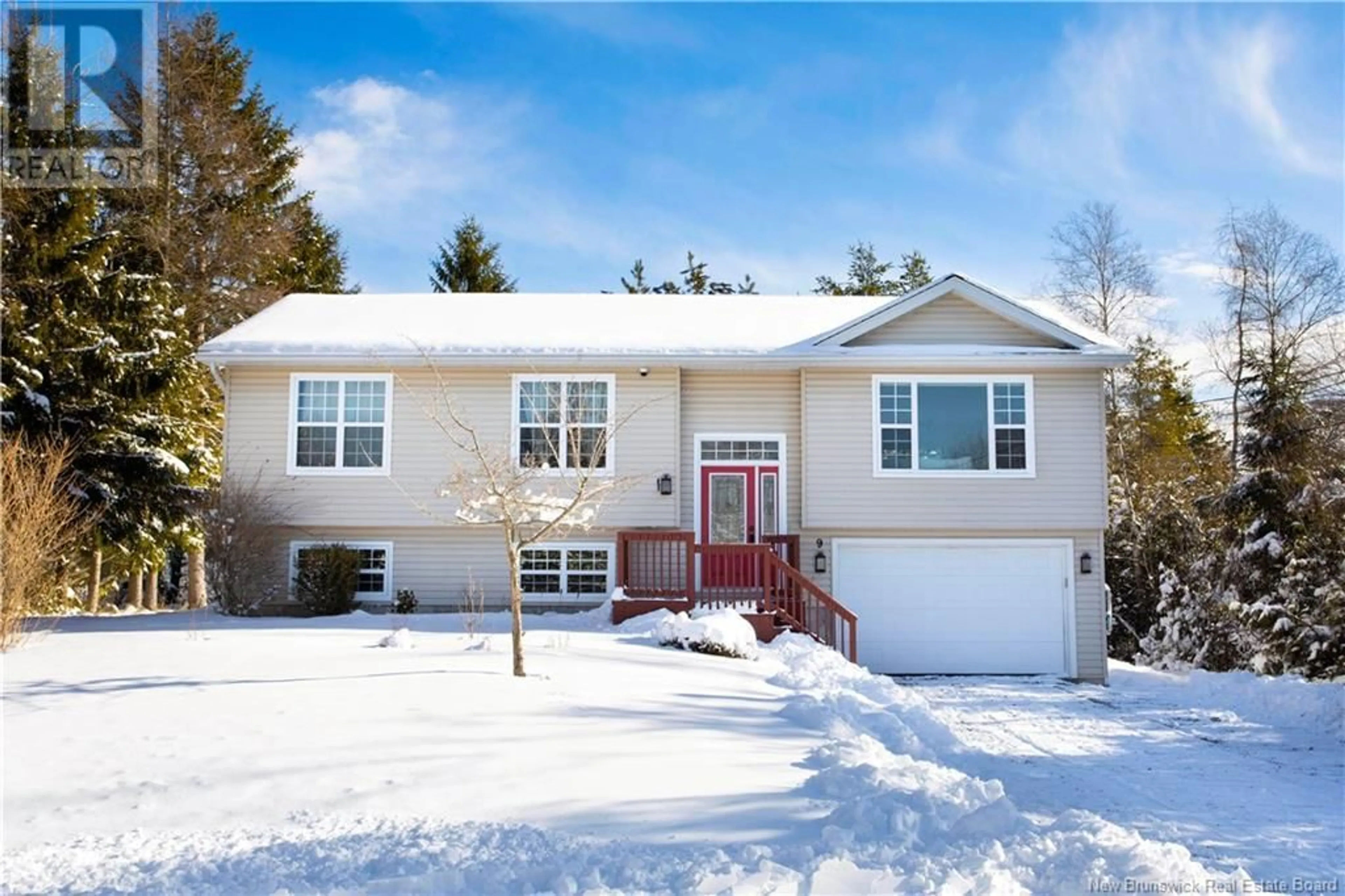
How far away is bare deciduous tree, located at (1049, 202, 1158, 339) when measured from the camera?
90.2 ft

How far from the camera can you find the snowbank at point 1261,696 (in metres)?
11.2

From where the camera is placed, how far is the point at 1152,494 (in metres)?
24.8

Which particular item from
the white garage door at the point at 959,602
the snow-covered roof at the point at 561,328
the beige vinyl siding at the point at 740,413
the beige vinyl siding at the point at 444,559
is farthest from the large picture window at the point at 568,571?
the white garage door at the point at 959,602

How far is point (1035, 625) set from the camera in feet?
53.7

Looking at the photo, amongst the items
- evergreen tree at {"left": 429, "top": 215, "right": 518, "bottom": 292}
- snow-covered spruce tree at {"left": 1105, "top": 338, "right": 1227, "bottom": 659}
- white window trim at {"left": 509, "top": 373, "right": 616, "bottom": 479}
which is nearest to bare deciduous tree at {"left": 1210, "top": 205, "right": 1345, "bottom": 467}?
snow-covered spruce tree at {"left": 1105, "top": 338, "right": 1227, "bottom": 659}

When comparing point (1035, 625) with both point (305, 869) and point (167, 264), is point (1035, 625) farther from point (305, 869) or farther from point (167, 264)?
point (167, 264)

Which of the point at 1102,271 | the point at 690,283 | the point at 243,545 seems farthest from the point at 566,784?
the point at 690,283

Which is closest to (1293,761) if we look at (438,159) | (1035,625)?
(1035,625)

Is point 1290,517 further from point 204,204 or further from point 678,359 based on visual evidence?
point 204,204

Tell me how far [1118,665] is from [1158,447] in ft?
31.4

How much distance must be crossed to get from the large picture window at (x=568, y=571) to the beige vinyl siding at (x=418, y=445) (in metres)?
0.75

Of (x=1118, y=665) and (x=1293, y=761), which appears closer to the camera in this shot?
(x=1293, y=761)

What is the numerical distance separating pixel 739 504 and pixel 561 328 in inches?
173

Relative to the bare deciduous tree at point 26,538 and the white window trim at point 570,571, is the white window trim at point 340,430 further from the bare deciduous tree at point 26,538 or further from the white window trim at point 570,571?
the bare deciduous tree at point 26,538
